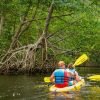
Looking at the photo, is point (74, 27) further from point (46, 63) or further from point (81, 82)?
point (81, 82)

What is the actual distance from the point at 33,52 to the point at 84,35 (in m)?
4.07

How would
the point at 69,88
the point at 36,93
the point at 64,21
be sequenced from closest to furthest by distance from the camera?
1. the point at 36,93
2. the point at 69,88
3. the point at 64,21

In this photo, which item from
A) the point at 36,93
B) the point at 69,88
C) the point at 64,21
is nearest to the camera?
the point at 36,93

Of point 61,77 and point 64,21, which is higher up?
point 64,21

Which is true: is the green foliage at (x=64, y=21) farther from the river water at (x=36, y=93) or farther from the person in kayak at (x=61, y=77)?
the person in kayak at (x=61, y=77)

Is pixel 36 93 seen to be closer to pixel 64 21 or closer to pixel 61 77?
pixel 61 77

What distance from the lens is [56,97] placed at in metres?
15.8

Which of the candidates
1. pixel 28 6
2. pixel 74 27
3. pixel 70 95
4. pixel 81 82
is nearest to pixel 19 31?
pixel 28 6

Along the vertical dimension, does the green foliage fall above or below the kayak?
above

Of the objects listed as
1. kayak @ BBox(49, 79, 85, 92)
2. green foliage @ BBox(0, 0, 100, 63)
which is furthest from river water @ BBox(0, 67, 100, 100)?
green foliage @ BBox(0, 0, 100, 63)

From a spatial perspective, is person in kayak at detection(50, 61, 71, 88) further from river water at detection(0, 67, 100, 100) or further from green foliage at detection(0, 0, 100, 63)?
green foliage at detection(0, 0, 100, 63)

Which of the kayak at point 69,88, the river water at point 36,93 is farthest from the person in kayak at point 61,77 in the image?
the river water at point 36,93

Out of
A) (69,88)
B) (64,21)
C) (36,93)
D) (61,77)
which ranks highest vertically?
(64,21)

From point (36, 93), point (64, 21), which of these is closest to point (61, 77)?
point (36, 93)
